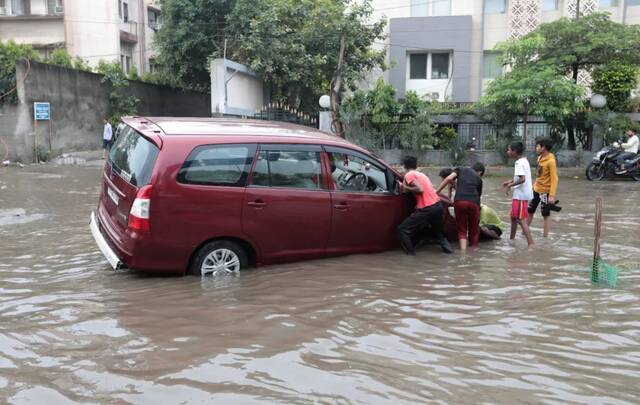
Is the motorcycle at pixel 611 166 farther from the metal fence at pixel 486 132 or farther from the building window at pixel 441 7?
the building window at pixel 441 7

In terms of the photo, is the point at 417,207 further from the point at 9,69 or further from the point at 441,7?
the point at 441,7

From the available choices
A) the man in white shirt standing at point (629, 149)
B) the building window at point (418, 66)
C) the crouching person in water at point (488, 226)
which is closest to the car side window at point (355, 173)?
the crouching person in water at point (488, 226)

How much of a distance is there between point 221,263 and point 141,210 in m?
1.07

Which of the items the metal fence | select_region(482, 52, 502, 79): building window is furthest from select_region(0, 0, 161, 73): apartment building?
the metal fence

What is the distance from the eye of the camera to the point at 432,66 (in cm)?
2683

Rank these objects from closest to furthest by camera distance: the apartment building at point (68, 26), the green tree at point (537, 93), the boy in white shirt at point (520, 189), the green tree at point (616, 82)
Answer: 1. the boy in white shirt at point (520, 189)
2. the green tree at point (537, 93)
3. the green tree at point (616, 82)
4. the apartment building at point (68, 26)

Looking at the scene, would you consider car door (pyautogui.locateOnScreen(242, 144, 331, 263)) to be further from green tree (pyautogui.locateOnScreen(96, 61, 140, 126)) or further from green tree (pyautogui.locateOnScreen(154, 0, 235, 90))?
green tree (pyautogui.locateOnScreen(96, 61, 140, 126))

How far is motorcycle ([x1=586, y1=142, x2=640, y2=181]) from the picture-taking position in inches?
663

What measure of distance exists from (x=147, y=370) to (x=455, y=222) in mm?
4942

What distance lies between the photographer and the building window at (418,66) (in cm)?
2681

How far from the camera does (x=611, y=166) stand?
1709cm

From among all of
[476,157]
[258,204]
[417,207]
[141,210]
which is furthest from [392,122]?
[141,210]

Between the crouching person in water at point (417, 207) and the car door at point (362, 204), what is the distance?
150 millimetres

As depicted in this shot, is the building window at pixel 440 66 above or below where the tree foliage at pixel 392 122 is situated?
above
